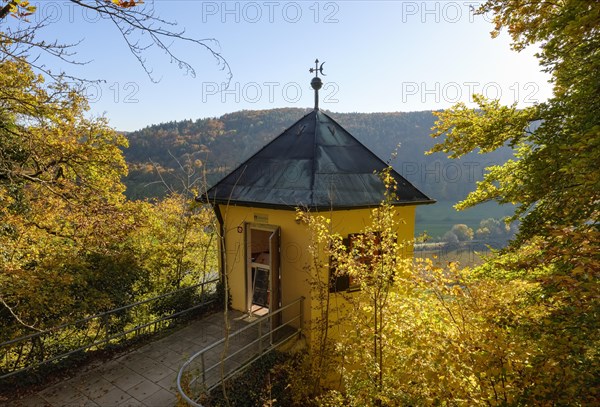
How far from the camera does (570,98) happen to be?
506 cm

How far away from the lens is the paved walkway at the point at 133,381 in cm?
616

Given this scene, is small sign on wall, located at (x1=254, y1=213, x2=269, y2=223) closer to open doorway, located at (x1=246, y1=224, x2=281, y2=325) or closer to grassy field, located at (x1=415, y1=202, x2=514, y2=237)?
open doorway, located at (x1=246, y1=224, x2=281, y2=325)

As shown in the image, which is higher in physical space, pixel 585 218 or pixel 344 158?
pixel 344 158

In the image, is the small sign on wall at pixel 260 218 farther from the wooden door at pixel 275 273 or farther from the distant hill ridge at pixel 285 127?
the distant hill ridge at pixel 285 127

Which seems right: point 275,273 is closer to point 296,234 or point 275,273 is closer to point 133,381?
point 296,234

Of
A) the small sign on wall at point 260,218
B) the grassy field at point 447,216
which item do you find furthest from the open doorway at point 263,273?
the grassy field at point 447,216

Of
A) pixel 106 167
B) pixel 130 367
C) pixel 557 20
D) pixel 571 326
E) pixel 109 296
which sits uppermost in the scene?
pixel 557 20

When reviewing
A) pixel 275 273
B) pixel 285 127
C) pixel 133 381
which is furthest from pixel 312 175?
pixel 285 127

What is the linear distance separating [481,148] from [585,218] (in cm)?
240

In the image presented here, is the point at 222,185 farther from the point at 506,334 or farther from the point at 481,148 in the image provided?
the point at 506,334

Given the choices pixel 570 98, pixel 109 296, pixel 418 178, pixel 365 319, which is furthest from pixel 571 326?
pixel 418 178

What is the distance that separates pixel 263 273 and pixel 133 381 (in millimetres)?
4191

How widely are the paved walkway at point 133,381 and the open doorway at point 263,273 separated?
Result: 111cm

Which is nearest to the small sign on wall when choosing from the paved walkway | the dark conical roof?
the dark conical roof
